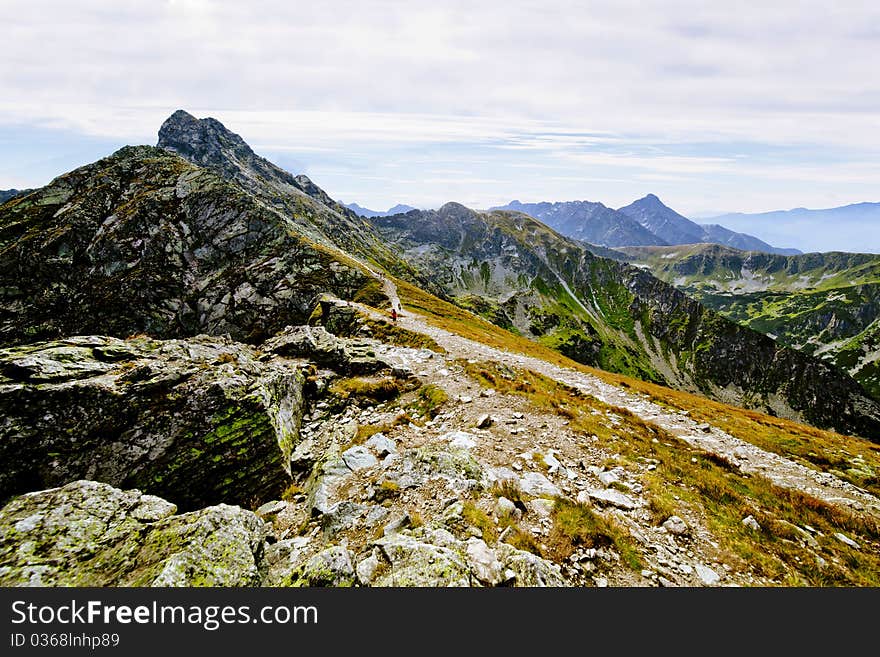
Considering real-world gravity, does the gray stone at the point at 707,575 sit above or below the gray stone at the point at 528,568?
A: below

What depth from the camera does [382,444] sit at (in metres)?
14.4

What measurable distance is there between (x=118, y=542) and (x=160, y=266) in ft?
325

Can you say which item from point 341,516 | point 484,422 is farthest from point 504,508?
point 484,422

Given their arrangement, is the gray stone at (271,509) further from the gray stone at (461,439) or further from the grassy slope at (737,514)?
the grassy slope at (737,514)

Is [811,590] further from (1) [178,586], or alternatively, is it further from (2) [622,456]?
(1) [178,586]

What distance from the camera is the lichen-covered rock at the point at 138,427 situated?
10258 millimetres

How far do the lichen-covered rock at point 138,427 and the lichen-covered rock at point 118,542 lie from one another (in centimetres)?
203

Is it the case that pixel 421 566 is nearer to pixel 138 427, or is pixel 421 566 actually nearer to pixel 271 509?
pixel 271 509

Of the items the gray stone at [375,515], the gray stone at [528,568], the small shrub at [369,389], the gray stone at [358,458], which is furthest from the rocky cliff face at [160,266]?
the gray stone at [528,568]

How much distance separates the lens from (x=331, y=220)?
19062 cm

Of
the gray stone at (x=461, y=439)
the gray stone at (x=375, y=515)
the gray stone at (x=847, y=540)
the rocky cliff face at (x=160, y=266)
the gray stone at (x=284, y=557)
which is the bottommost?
the gray stone at (x=847, y=540)

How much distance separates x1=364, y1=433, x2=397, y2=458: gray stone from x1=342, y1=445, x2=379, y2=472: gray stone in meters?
0.42

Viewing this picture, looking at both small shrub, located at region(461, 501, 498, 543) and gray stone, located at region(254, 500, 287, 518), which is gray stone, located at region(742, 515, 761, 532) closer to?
small shrub, located at region(461, 501, 498, 543)

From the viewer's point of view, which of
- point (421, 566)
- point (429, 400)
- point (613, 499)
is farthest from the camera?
point (429, 400)
